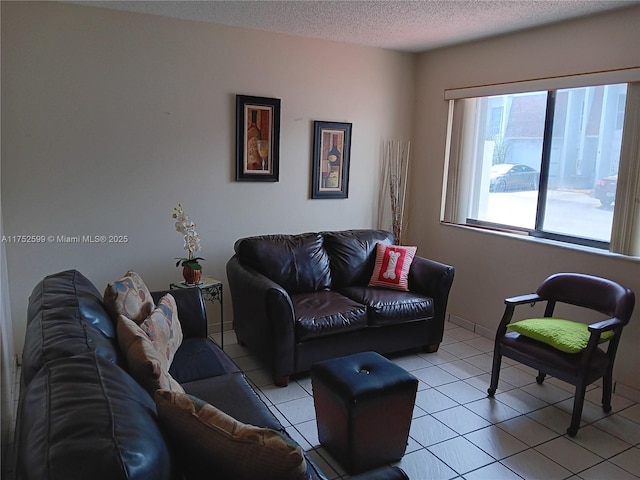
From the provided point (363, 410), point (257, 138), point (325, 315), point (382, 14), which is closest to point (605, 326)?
point (363, 410)

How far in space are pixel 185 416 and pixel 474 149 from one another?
12.1ft

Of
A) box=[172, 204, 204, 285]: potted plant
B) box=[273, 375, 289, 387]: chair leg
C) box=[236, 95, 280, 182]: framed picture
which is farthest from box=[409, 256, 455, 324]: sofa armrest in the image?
box=[172, 204, 204, 285]: potted plant

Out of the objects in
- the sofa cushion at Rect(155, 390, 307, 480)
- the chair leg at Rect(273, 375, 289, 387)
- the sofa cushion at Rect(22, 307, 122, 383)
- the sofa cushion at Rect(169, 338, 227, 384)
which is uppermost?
the sofa cushion at Rect(22, 307, 122, 383)

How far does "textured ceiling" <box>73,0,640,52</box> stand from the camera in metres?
3.15

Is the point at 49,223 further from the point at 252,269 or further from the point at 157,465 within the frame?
the point at 157,465

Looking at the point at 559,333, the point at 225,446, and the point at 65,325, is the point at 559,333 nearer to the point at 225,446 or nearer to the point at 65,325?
the point at 225,446

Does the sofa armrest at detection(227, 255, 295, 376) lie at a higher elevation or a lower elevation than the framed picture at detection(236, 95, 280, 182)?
lower

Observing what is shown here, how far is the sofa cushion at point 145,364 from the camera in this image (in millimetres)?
1604

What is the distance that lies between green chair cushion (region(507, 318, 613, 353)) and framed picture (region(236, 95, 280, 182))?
224 cm

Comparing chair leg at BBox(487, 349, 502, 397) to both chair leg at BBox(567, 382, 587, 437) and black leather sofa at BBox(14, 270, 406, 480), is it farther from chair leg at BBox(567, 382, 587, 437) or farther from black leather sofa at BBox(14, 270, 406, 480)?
black leather sofa at BBox(14, 270, 406, 480)

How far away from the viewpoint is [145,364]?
1.62 m

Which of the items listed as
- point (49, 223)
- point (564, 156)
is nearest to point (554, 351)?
point (564, 156)

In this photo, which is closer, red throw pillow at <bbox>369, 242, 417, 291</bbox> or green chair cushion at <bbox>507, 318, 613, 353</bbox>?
green chair cushion at <bbox>507, 318, 613, 353</bbox>

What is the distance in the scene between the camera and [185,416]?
4.15 ft
